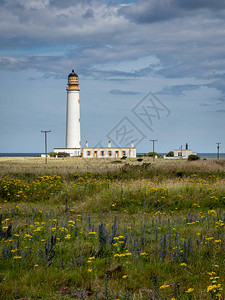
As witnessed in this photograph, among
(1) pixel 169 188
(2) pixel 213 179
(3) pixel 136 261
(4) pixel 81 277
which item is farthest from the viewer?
(2) pixel 213 179

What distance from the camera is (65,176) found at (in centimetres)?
1822

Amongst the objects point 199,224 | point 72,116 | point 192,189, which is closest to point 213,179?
point 192,189

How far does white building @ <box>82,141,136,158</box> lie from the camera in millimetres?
74000

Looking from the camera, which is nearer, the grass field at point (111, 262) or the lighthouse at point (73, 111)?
the grass field at point (111, 262)

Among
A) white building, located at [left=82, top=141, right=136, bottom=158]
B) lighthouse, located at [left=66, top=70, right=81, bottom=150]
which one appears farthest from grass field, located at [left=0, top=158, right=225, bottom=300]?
white building, located at [left=82, top=141, right=136, bottom=158]

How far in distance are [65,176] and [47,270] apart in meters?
13.0

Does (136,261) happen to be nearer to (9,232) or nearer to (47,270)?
(47,270)

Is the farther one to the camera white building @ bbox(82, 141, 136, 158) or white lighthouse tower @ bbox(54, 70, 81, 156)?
white building @ bbox(82, 141, 136, 158)

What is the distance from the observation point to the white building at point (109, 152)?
7400 cm

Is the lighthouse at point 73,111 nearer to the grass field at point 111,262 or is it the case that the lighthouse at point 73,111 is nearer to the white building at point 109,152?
the white building at point 109,152

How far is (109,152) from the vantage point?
76625 millimetres

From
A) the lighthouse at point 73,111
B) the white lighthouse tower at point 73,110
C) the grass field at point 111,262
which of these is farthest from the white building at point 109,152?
the grass field at point 111,262

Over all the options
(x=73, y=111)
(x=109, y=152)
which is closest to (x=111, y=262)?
(x=73, y=111)

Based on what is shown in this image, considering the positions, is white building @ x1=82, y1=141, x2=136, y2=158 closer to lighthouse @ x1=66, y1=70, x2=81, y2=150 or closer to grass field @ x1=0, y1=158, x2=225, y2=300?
lighthouse @ x1=66, y1=70, x2=81, y2=150
